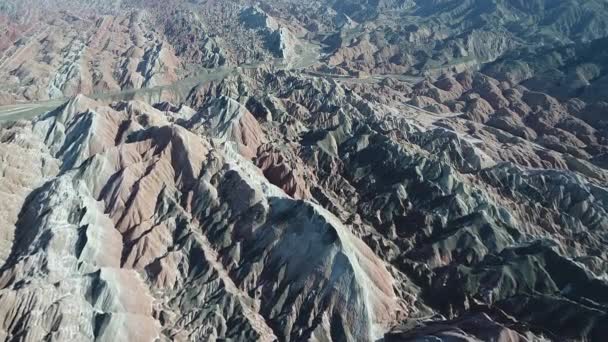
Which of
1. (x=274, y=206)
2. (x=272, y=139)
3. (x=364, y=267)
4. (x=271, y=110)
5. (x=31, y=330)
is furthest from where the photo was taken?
(x=271, y=110)

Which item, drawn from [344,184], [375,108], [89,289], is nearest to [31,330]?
[89,289]

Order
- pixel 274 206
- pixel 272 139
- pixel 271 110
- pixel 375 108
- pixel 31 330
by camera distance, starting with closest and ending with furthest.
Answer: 1. pixel 31 330
2. pixel 274 206
3. pixel 272 139
4. pixel 271 110
5. pixel 375 108

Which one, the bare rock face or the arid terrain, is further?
the arid terrain

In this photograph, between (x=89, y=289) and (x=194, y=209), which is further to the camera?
(x=194, y=209)

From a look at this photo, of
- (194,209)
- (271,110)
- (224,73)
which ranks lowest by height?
(224,73)

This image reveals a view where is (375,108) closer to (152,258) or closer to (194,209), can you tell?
(194,209)

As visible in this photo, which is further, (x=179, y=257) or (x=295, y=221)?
(x=295, y=221)

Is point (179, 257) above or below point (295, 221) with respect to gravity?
below

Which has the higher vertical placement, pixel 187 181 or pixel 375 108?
pixel 187 181

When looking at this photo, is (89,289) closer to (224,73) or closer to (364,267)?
(364,267)

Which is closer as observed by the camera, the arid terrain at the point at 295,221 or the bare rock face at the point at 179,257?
the bare rock face at the point at 179,257
